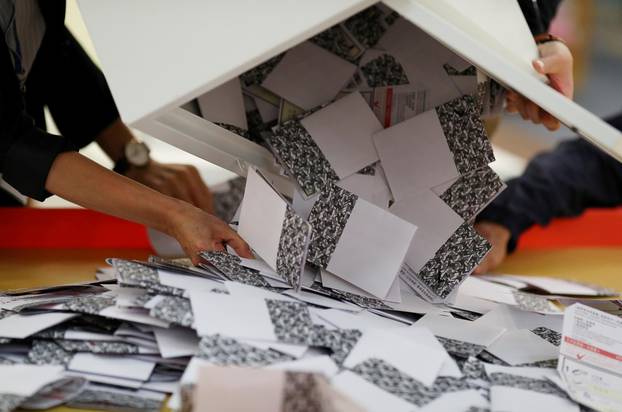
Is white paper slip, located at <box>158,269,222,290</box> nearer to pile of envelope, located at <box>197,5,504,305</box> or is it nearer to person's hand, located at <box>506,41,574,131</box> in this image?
pile of envelope, located at <box>197,5,504,305</box>

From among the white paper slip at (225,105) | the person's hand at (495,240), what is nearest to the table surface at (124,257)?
the person's hand at (495,240)

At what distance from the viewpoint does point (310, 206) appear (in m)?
1.34

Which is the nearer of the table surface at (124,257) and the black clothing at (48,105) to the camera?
the black clothing at (48,105)

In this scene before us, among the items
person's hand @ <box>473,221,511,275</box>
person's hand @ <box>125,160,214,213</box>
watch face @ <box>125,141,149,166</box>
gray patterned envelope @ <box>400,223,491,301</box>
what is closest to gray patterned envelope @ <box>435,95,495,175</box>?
gray patterned envelope @ <box>400,223,491,301</box>

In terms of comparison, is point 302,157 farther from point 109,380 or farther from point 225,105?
point 109,380

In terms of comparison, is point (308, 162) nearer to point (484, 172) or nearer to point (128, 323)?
point (484, 172)

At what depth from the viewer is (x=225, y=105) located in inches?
57.6

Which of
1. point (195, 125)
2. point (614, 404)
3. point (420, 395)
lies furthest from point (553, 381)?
point (195, 125)

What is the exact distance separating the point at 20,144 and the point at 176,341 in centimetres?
46

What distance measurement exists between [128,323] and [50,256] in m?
0.76

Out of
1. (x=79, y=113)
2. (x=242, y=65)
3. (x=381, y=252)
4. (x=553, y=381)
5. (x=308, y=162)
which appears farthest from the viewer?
(x=79, y=113)

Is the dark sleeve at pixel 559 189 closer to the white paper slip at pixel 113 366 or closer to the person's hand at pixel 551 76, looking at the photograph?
the person's hand at pixel 551 76

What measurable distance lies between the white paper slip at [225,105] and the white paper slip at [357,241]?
265 millimetres

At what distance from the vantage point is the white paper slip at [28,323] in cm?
107
